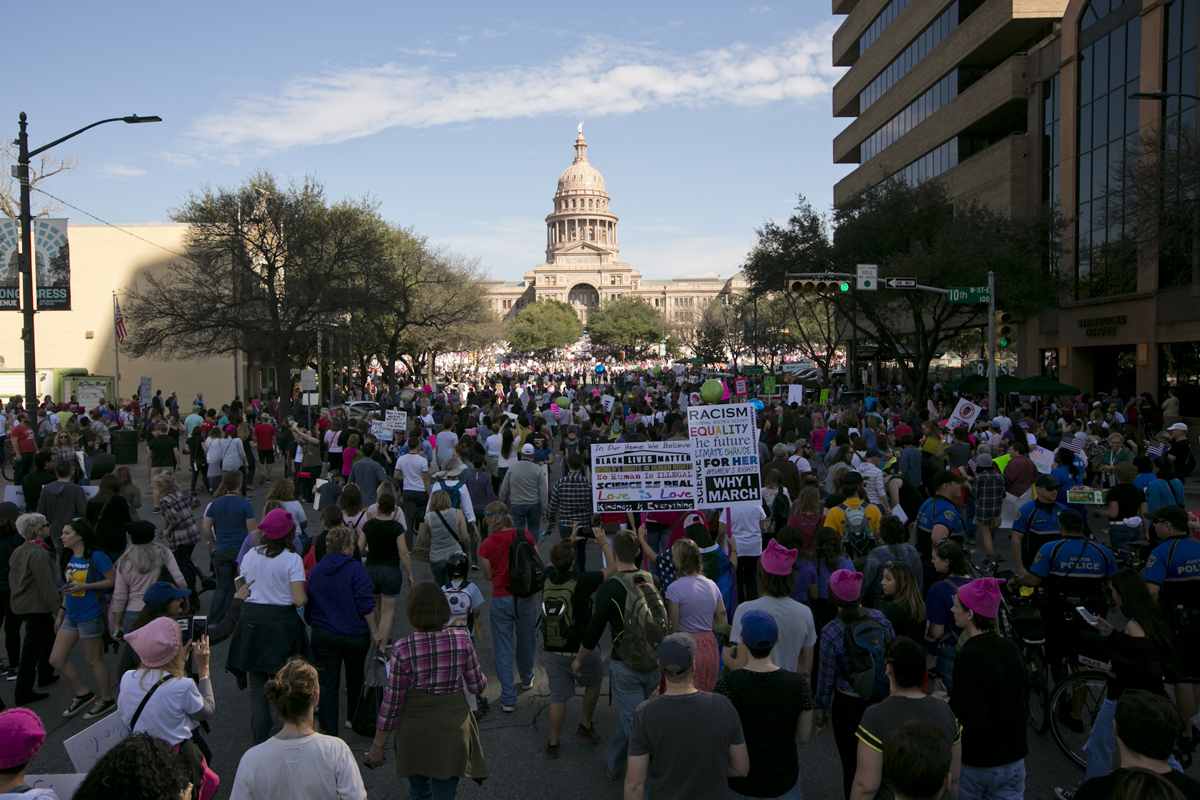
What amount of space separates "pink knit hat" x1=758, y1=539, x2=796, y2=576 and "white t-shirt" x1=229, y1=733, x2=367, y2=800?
253cm

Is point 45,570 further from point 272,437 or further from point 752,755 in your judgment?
point 272,437

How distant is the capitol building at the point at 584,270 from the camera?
163 m

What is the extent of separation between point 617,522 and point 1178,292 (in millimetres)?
23939

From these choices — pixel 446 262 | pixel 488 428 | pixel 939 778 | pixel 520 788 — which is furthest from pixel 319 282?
pixel 939 778

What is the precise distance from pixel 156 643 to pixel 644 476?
427cm

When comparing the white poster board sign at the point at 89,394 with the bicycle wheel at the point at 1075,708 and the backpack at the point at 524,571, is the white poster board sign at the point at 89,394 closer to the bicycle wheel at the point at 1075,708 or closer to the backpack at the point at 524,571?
the backpack at the point at 524,571

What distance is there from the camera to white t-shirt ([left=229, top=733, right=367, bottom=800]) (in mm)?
3309

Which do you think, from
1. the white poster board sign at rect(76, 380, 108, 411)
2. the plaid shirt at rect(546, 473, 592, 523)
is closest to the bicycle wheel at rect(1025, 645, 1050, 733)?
the plaid shirt at rect(546, 473, 592, 523)

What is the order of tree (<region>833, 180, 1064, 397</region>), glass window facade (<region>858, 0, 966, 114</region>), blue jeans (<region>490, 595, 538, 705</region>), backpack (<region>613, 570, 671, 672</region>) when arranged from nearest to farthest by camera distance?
1. backpack (<region>613, 570, 671, 672</region>)
2. blue jeans (<region>490, 595, 538, 705</region>)
3. tree (<region>833, 180, 1064, 397</region>)
4. glass window facade (<region>858, 0, 966, 114</region>)

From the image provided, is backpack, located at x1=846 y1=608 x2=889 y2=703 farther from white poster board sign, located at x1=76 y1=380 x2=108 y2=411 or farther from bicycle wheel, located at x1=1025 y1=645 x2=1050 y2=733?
white poster board sign, located at x1=76 y1=380 x2=108 y2=411

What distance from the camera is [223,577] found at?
7750 mm

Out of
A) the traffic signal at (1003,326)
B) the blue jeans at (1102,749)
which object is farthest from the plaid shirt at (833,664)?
the traffic signal at (1003,326)

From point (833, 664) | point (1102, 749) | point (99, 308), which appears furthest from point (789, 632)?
point (99, 308)

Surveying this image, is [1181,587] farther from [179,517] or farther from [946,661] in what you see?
[179,517]
